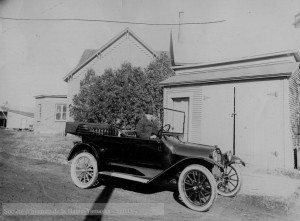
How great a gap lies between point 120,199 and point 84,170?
3.92 feet

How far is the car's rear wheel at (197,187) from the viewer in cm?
395

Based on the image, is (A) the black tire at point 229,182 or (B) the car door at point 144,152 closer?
(B) the car door at point 144,152

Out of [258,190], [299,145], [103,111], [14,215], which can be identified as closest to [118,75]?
[103,111]

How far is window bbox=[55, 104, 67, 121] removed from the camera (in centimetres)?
2131

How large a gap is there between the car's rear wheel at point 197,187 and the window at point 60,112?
1874 cm

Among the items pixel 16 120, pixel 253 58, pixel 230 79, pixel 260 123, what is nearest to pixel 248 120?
pixel 260 123

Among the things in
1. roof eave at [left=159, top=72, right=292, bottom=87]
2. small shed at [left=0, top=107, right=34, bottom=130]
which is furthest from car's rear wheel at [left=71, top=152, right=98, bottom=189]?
small shed at [left=0, top=107, right=34, bottom=130]

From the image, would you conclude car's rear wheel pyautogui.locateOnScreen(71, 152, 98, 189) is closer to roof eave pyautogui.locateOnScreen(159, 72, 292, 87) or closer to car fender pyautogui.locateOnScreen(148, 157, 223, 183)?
car fender pyautogui.locateOnScreen(148, 157, 223, 183)

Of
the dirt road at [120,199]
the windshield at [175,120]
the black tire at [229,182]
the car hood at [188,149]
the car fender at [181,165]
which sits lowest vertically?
the dirt road at [120,199]

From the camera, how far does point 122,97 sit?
44.9 ft

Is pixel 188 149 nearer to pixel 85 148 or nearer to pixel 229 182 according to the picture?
pixel 229 182

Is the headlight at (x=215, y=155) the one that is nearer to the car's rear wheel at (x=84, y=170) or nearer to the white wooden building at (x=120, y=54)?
the car's rear wheel at (x=84, y=170)

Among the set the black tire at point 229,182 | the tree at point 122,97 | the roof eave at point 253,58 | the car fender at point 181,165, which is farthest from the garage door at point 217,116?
the car fender at point 181,165

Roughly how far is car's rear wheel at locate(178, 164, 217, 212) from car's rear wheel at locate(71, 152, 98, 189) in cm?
184
